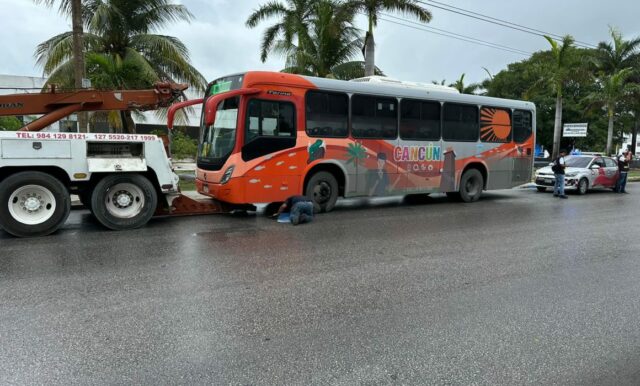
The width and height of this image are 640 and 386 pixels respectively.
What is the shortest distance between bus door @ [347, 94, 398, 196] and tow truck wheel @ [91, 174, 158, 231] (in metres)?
4.52

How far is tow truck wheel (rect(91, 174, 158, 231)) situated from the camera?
26.2 ft

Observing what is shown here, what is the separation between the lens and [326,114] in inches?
407

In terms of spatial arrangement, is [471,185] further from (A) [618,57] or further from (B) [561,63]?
(A) [618,57]

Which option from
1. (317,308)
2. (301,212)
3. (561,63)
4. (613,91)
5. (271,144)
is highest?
(561,63)

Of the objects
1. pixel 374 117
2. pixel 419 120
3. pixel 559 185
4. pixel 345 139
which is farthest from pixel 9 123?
pixel 559 185

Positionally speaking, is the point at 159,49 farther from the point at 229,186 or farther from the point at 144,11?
the point at 229,186

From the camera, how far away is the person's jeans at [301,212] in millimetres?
9078

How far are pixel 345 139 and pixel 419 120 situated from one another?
2371 millimetres

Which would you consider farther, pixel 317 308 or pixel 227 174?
pixel 227 174

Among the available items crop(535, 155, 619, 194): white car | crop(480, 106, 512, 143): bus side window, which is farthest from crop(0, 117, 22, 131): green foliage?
crop(535, 155, 619, 194): white car

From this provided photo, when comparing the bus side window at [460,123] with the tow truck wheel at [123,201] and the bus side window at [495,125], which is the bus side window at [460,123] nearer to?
the bus side window at [495,125]

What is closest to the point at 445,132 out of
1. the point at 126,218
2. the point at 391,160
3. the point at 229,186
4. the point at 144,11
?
the point at 391,160

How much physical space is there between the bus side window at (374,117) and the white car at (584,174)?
852 centimetres

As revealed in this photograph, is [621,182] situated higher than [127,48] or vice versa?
[127,48]
